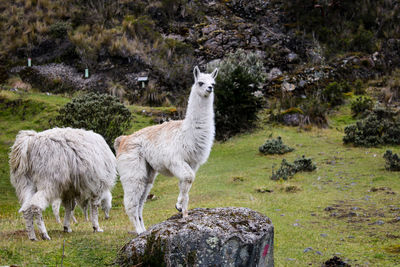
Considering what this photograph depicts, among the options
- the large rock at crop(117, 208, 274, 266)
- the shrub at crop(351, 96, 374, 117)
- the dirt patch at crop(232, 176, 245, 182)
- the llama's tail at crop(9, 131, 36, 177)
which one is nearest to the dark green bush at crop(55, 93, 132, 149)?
the dirt patch at crop(232, 176, 245, 182)

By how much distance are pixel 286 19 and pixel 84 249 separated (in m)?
27.6

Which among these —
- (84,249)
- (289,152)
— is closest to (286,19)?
(289,152)

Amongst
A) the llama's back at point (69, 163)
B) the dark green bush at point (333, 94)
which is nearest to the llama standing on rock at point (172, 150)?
the llama's back at point (69, 163)

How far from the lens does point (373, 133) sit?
15.5 meters

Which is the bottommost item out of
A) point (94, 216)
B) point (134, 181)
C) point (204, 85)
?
point (94, 216)

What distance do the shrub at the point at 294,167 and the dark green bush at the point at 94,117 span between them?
5.55 m

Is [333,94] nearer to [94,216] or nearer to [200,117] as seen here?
[200,117]

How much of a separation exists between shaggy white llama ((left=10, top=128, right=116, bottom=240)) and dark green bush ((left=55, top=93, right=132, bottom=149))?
693 cm

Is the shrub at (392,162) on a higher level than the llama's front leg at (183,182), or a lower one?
lower

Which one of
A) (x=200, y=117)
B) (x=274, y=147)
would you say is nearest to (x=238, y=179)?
(x=274, y=147)

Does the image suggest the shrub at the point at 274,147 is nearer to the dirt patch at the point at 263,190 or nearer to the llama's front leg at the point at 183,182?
the dirt patch at the point at 263,190

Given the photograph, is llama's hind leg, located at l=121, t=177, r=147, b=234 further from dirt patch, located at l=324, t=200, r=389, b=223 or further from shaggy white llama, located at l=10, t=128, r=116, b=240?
dirt patch, located at l=324, t=200, r=389, b=223

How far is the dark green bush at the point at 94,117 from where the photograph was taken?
13500mm

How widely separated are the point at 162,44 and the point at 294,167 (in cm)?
1634
